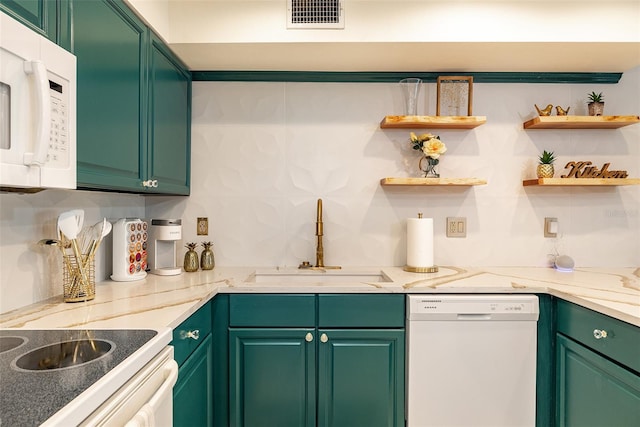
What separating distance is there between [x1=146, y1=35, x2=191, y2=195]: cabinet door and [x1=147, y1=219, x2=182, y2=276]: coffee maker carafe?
0.18m

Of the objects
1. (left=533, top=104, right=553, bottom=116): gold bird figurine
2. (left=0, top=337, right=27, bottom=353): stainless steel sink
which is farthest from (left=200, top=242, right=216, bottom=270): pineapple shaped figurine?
(left=533, top=104, right=553, bottom=116): gold bird figurine

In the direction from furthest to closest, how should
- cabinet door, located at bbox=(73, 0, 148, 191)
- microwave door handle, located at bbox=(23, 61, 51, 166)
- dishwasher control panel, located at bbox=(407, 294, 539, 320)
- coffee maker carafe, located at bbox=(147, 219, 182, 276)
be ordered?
coffee maker carafe, located at bbox=(147, 219, 182, 276)
dishwasher control panel, located at bbox=(407, 294, 539, 320)
cabinet door, located at bbox=(73, 0, 148, 191)
microwave door handle, located at bbox=(23, 61, 51, 166)

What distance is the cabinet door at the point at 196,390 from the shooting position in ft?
4.65

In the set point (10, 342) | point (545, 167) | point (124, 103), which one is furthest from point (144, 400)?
point (545, 167)

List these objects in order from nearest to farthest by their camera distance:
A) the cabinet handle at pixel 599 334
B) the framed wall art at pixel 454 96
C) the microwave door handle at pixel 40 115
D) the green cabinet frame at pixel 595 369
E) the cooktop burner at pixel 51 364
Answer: the cooktop burner at pixel 51 364 → the microwave door handle at pixel 40 115 → the green cabinet frame at pixel 595 369 → the cabinet handle at pixel 599 334 → the framed wall art at pixel 454 96

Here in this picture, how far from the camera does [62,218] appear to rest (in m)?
1.46

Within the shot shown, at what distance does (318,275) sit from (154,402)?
53.8 inches

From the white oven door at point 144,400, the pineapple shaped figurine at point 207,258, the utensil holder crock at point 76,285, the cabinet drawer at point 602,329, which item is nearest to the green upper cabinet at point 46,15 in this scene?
the utensil holder crock at point 76,285

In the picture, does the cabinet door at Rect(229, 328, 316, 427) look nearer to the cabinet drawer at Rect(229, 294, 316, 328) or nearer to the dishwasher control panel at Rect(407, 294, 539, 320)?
the cabinet drawer at Rect(229, 294, 316, 328)

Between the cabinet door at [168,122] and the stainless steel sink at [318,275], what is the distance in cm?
66

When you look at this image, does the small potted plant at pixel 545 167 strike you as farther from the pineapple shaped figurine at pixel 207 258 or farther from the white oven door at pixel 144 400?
the white oven door at pixel 144 400

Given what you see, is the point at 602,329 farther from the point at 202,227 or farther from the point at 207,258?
the point at 202,227

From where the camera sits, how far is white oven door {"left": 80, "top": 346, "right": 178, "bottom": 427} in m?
0.82

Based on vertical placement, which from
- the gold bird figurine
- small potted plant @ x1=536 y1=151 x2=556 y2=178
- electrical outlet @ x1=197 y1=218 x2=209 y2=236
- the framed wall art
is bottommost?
electrical outlet @ x1=197 y1=218 x2=209 y2=236
